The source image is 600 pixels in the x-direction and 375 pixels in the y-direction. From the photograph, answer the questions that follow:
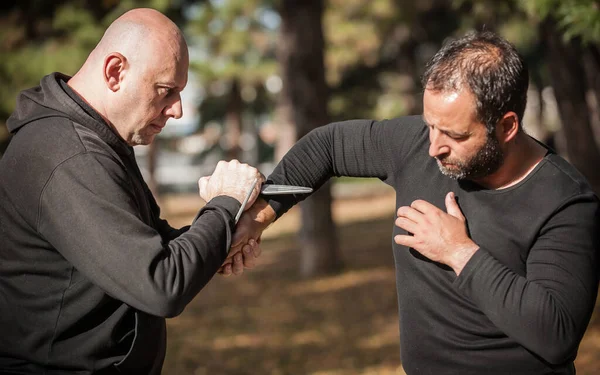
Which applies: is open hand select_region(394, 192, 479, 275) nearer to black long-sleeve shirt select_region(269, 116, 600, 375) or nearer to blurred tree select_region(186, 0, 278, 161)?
black long-sleeve shirt select_region(269, 116, 600, 375)

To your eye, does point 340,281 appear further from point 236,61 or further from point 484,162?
point 236,61

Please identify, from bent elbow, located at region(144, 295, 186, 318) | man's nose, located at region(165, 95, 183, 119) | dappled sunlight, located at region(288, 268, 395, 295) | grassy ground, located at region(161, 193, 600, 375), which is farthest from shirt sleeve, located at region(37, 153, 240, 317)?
dappled sunlight, located at region(288, 268, 395, 295)

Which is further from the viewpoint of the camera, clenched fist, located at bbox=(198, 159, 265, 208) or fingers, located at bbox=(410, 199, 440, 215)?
clenched fist, located at bbox=(198, 159, 265, 208)

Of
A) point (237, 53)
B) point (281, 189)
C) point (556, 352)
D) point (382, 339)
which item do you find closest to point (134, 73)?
point (281, 189)

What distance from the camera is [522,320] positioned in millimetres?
A: 2307

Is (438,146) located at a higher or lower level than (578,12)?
lower

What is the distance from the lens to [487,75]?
2.45 metres

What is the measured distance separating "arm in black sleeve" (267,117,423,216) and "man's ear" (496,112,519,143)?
45 centimetres

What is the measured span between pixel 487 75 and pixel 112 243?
1392 mm

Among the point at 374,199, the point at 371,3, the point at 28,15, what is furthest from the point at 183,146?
the point at 28,15

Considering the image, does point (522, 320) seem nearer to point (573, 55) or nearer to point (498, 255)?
point (498, 255)

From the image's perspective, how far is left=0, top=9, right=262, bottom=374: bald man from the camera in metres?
2.18

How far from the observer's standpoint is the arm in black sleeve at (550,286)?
230cm

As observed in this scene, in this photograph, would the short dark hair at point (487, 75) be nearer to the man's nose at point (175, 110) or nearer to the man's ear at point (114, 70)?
the man's nose at point (175, 110)
